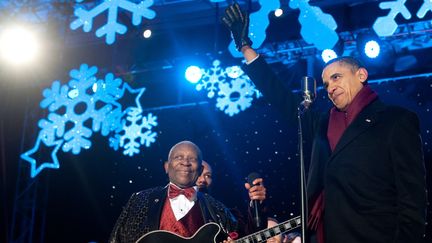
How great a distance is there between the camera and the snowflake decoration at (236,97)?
740cm

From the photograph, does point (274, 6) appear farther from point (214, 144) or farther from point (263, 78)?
point (263, 78)

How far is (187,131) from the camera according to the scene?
8.10m

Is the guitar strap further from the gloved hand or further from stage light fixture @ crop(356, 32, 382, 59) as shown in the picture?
stage light fixture @ crop(356, 32, 382, 59)

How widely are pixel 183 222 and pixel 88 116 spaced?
458 centimetres

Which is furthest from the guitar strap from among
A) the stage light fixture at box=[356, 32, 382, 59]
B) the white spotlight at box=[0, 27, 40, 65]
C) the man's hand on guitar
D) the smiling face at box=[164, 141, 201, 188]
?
the white spotlight at box=[0, 27, 40, 65]

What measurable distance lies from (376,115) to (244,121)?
516cm

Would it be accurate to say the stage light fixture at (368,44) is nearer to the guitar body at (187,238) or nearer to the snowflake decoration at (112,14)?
the snowflake decoration at (112,14)

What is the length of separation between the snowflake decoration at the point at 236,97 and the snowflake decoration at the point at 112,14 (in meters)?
1.50

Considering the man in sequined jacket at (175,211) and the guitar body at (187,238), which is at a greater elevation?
the man in sequined jacket at (175,211)

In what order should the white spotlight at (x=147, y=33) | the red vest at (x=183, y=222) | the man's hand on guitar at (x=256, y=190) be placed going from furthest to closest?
the white spotlight at (x=147, y=33) < the red vest at (x=183, y=222) < the man's hand on guitar at (x=256, y=190)

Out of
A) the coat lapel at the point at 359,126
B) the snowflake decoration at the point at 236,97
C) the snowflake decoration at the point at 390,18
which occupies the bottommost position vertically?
the coat lapel at the point at 359,126

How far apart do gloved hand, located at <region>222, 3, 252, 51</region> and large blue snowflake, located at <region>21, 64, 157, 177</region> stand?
15.4 feet

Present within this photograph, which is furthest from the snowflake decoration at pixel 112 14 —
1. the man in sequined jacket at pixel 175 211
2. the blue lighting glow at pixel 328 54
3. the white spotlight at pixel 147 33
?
the man in sequined jacket at pixel 175 211

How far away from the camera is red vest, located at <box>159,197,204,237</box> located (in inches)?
155
